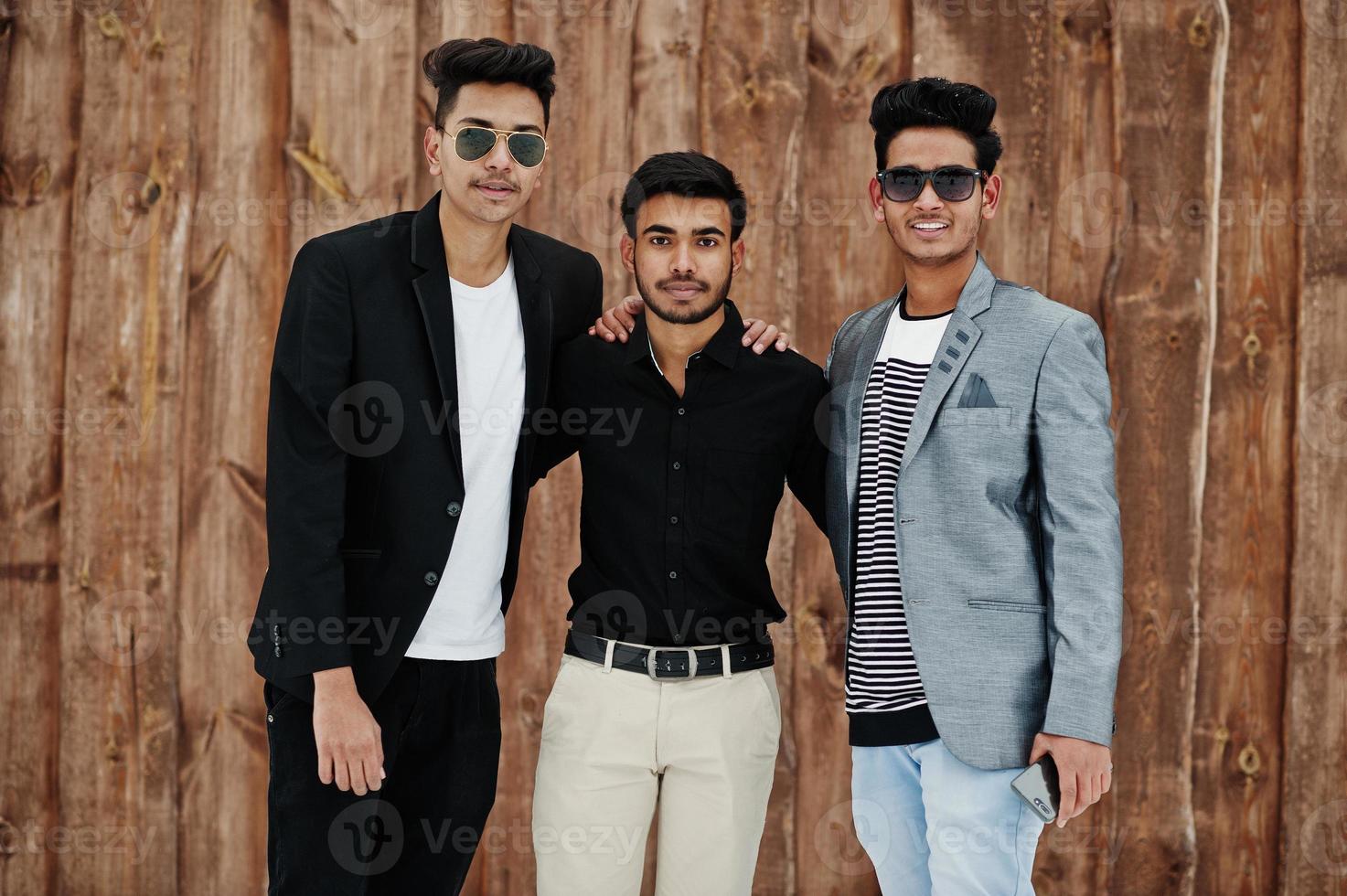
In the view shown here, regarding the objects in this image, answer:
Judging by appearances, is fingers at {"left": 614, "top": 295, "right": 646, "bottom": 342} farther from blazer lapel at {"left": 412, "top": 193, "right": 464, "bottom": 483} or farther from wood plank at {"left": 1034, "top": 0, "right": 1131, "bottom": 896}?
wood plank at {"left": 1034, "top": 0, "right": 1131, "bottom": 896}

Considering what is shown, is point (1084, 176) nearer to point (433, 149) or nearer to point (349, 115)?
point (433, 149)

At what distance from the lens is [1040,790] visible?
1.71 m

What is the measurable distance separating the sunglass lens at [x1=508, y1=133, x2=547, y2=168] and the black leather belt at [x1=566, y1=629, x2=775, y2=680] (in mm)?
869

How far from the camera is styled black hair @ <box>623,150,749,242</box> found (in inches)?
78.1

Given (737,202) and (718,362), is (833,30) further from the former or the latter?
(718,362)

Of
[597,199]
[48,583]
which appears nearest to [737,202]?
[597,199]

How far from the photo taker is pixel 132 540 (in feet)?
9.48

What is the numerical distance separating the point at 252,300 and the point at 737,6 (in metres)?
1.50

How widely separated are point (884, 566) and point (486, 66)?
1.16 meters

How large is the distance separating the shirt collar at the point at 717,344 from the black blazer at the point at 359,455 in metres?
0.20

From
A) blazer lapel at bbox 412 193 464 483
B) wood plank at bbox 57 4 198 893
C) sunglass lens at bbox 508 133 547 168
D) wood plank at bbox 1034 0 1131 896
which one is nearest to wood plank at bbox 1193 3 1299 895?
wood plank at bbox 1034 0 1131 896

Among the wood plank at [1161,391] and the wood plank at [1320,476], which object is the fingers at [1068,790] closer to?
the wood plank at [1161,391]

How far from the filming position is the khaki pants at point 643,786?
188 cm

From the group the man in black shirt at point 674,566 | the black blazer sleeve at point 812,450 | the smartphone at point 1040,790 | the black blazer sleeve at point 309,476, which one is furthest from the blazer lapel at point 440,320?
the smartphone at point 1040,790
